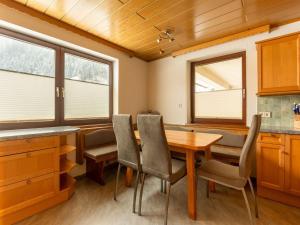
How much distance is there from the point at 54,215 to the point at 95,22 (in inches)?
97.0

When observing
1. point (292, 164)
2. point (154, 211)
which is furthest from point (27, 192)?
point (292, 164)

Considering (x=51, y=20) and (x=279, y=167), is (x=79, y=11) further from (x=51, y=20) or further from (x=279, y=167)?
(x=279, y=167)

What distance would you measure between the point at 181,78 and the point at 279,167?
226 cm

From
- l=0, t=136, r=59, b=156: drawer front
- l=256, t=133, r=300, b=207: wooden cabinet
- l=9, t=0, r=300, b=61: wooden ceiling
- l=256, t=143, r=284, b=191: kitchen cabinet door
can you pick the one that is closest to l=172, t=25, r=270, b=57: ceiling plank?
l=9, t=0, r=300, b=61: wooden ceiling

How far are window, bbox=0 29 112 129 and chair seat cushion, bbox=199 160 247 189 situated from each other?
216cm

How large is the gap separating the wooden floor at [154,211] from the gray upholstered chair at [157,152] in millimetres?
382

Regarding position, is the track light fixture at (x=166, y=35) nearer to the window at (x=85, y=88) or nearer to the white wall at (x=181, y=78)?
the white wall at (x=181, y=78)

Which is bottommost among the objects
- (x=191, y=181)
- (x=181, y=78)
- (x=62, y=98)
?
(x=191, y=181)

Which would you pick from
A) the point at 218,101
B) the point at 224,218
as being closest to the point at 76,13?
the point at 218,101

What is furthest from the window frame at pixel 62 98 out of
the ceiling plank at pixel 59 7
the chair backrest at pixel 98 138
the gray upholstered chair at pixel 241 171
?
the gray upholstered chair at pixel 241 171

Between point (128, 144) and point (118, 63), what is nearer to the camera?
point (128, 144)

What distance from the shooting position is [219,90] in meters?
3.11

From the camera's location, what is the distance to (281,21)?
2.27 metres

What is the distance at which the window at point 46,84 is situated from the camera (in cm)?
205
